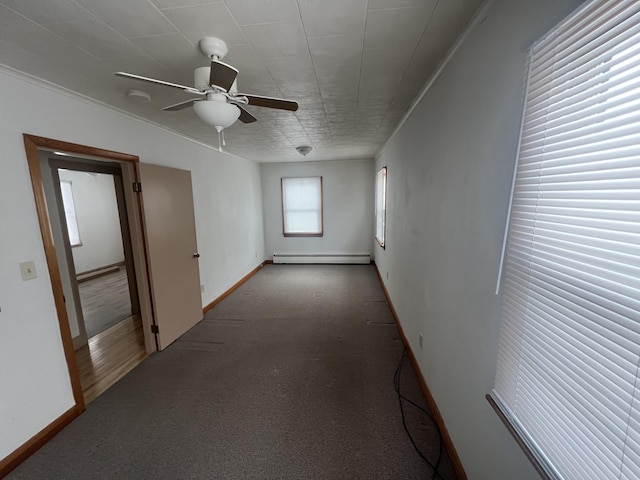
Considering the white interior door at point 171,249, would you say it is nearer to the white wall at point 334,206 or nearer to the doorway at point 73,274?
the doorway at point 73,274

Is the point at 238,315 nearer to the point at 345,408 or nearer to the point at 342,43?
the point at 345,408

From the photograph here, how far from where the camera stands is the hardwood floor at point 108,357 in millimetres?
2338

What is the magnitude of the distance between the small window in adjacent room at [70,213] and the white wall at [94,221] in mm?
57

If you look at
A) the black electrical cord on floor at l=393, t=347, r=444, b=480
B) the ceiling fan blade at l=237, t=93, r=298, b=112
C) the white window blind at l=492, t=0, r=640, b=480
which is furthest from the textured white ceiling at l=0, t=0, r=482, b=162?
the black electrical cord on floor at l=393, t=347, r=444, b=480

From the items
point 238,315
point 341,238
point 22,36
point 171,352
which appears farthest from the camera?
point 341,238

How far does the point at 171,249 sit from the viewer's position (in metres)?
2.92

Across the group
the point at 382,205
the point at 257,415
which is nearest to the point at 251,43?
the point at 257,415

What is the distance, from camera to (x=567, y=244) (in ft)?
2.43

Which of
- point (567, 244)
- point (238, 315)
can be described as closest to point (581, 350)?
point (567, 244)

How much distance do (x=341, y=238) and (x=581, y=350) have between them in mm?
5425

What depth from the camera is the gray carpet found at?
5.14 feet

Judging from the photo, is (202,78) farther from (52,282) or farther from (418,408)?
(418,408)

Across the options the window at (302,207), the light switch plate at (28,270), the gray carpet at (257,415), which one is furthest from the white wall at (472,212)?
the window at (302,207)

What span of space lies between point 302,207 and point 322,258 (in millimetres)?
1318
